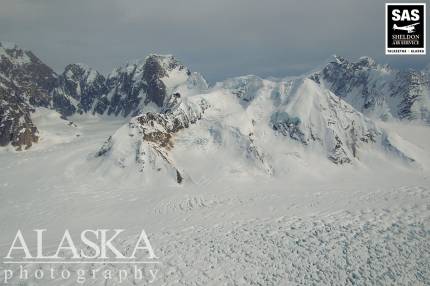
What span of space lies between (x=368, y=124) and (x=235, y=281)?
59131mm

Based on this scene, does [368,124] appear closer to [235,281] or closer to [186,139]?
[186,139]

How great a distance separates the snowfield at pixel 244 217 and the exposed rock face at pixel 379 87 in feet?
311

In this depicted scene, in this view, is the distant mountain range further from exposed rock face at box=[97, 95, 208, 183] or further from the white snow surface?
the white snow surface

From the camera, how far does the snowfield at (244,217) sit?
834 inches

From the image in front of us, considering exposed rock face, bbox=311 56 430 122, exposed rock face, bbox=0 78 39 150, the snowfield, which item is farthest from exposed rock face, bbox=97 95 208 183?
exposed rock face, bbox=311 56 430 122

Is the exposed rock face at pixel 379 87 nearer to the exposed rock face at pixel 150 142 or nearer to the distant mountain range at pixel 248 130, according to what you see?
the distant mountain range at pixel 248 130

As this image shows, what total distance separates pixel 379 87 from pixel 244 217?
154604 mm

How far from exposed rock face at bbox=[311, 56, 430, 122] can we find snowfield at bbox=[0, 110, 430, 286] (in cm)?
9484

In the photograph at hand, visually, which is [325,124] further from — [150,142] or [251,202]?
[251,202]

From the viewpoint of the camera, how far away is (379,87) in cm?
16588

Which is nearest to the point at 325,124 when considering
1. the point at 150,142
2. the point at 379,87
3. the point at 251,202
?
the point at 150,142

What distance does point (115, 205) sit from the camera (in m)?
41.9

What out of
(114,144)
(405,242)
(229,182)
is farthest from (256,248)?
(114,144)

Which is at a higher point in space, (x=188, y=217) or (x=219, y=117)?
(x=219, y=117)
